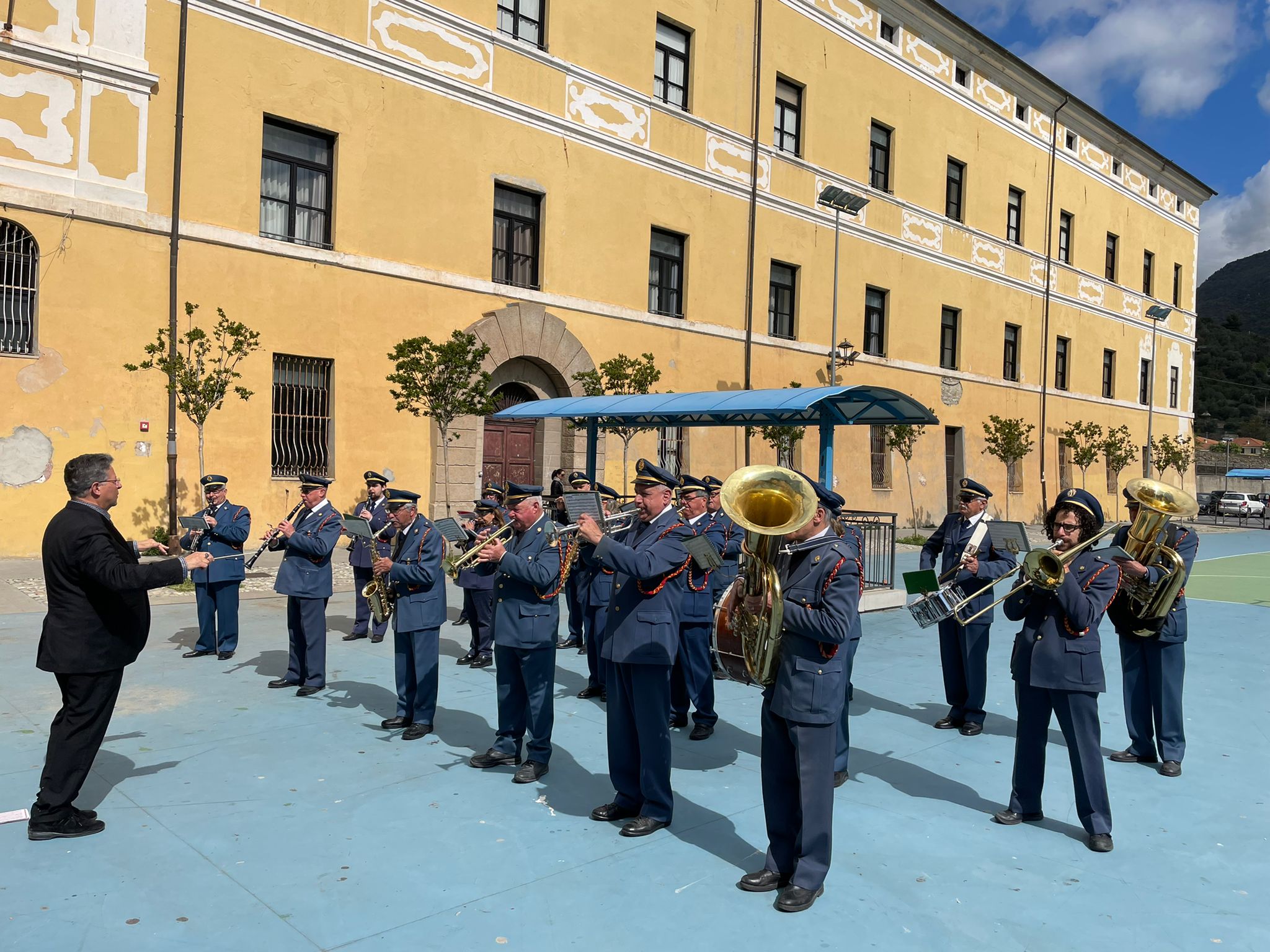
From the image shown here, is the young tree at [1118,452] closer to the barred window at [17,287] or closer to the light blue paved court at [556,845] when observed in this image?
the light blue paved court at [556,845]

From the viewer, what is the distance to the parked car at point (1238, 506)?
4203 cm

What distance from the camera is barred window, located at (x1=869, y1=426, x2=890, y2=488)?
2808cm

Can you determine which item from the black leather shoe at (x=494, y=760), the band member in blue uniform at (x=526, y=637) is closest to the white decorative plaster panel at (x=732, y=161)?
the band member in blue uniform at (x=526, y=637)

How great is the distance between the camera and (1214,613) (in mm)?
14609

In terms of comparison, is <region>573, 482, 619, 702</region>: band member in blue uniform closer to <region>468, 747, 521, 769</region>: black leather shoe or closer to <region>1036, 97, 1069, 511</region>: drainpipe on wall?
<region>468, 747, 521, 769</region>: black leather shoe

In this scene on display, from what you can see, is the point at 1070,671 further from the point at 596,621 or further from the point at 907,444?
the point at 907,444

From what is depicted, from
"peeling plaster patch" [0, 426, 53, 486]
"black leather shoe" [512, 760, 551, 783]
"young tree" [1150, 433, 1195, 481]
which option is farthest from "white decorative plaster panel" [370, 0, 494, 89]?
"young tree" [1150, 433, 1195, 481]

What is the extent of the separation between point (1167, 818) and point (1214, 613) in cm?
1048

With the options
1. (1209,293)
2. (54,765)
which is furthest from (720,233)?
(1209,293)

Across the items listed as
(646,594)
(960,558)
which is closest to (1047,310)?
(960,558)

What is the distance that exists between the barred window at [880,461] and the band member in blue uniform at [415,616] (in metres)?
22.5

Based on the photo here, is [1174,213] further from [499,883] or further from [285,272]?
[499,883]

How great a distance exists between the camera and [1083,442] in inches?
1405

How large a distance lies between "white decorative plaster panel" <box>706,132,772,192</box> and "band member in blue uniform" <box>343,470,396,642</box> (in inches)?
583
